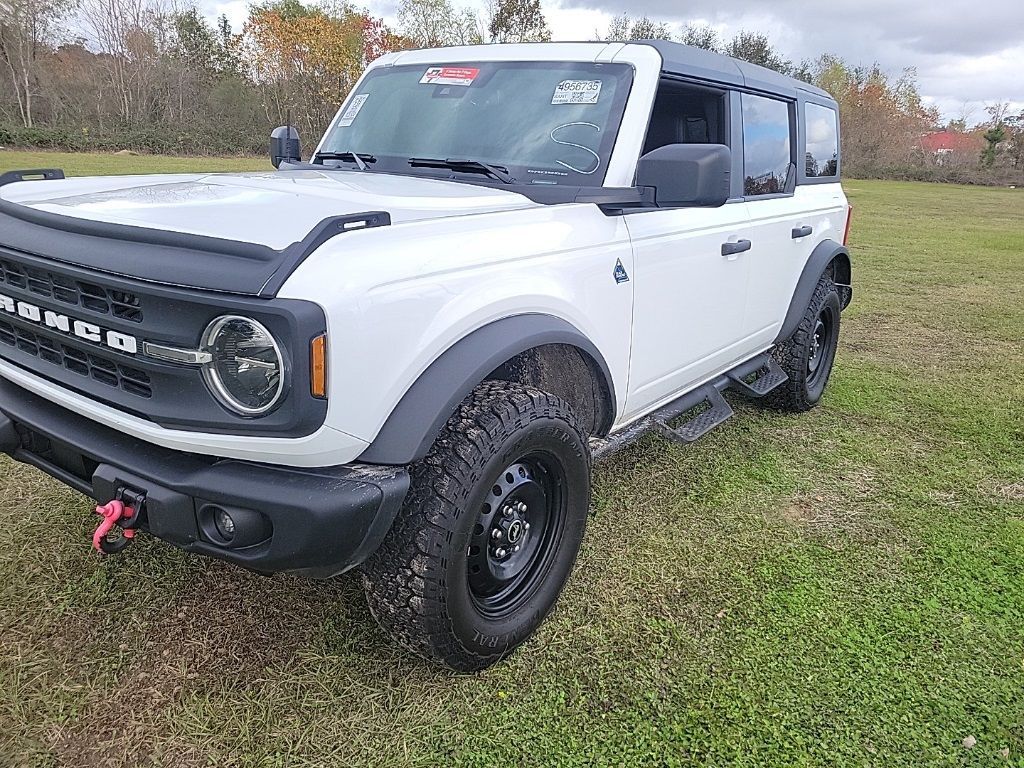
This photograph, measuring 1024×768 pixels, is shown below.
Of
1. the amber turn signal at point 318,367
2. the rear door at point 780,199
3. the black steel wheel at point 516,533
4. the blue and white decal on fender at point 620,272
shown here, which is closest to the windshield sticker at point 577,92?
the blue and white decal on fender at point 620,272

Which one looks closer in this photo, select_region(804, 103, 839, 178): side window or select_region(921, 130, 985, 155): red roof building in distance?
select_region(804, 103, 839, 178): side window

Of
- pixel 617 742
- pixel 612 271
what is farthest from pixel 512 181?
pixel 617 742

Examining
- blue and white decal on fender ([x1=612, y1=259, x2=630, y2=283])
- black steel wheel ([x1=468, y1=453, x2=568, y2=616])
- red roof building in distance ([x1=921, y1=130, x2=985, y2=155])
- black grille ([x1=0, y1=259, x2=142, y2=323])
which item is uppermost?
red roof building in distance ([x1=921, y1=130, x2=985, y2=155])

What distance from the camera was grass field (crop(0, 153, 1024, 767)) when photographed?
2160 millimetres

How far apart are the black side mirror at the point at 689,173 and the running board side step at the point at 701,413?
99 cm

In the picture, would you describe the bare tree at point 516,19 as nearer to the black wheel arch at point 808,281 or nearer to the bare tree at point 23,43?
the bare tree at point 23,43

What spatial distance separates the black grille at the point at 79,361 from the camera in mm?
1961

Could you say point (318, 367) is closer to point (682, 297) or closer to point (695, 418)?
point (682, 297)

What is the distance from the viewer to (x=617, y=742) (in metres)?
2.18

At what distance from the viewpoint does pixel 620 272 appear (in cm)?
276

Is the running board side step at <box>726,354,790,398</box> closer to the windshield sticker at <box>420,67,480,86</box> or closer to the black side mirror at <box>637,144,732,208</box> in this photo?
the black side mirror at <box>637,144,732,208</box>

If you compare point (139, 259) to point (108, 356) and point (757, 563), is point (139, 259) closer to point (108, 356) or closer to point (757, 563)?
point (108, 356)

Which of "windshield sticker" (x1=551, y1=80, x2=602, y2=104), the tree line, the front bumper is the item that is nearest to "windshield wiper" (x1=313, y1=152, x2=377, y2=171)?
"windshield sticker" (x1=551, y1=80, x2=602, y2=104)

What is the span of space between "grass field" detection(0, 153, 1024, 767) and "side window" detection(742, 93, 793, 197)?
149cm
